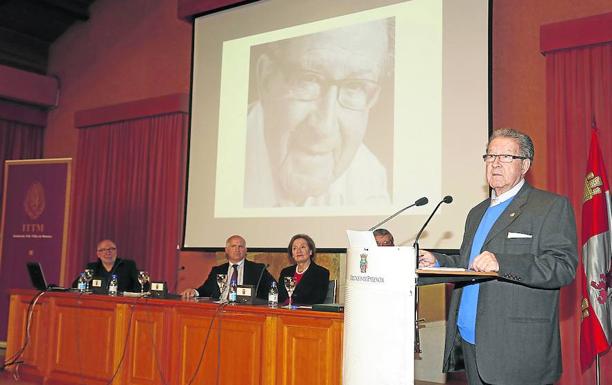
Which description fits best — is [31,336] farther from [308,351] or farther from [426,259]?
[426,259]

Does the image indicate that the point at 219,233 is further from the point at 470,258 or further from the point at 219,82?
the point at 470,258

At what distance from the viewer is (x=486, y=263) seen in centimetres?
193

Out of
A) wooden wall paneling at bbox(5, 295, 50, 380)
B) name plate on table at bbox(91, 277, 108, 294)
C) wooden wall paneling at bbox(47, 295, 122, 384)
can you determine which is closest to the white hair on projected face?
name plate on table at bbox(91, 277, 108, 294)

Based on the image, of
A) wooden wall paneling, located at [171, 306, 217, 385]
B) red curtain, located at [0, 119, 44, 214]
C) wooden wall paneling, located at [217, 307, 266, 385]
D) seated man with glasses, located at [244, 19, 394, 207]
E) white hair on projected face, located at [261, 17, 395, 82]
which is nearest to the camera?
wooden wall paneling, located at [217, 307, 266, 385]

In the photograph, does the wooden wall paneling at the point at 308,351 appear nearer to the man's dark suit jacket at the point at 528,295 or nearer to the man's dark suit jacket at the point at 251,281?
the man's dark suit jacket at the point at 251,281

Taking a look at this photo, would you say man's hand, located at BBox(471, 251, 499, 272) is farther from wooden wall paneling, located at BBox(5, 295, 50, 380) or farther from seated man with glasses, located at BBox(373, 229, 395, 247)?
wooden wall paneling, located at BBox(5, 295, 50, 380)

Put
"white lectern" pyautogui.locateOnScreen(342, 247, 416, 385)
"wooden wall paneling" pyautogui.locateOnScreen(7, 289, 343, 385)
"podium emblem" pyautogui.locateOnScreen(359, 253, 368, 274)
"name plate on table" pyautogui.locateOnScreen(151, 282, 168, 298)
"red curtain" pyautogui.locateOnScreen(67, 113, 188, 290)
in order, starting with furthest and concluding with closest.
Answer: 1. "red curtain" pyautogui.locateOnScreen(67, 113, 188, 290)
2. "name plate on table" pyautogui.locateOnScreen(151, 282, 168, 298)
3. "wooden wall paneling" pyautogui.locateOnScreen(7, 289, 343, 385)
4. "podium emblem" pyautogui.locateOnScreen(359, 253, 368, 274)
5. "white lectern" pyautogui.locateOnScreen(342, 247, 416, 385)

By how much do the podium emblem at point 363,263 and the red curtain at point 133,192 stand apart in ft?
15.7

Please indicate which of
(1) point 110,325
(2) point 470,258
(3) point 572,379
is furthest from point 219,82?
(2) point 470,258

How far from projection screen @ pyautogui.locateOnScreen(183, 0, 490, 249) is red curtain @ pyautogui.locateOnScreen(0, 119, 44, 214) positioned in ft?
10.2

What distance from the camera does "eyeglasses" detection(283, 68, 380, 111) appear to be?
536cm

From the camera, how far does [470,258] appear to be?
2.32 meters

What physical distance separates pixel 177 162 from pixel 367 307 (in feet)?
16.3

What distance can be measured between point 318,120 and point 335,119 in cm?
18
